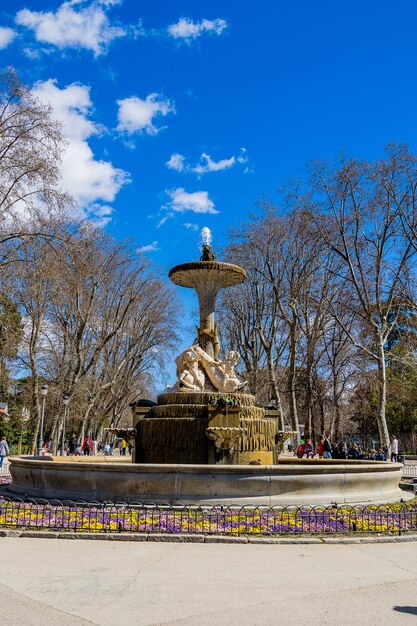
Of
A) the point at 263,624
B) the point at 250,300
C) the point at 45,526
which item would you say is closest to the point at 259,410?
the point at 45,526

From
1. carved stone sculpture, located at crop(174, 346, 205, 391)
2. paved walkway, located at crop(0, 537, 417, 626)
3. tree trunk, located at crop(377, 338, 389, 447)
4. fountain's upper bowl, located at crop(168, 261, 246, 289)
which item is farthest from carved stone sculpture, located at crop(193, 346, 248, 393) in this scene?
tree trunk, located at crop(377, 338, 389, 447)

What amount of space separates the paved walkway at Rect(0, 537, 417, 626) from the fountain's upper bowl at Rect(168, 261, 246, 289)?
10.7 metres

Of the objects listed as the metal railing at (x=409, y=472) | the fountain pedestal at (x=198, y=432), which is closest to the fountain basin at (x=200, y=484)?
the fountain pedestal at (x=198, y=432)

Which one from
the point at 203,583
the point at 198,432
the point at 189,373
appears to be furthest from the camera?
the point at 189,373

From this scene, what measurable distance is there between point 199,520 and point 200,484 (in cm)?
118

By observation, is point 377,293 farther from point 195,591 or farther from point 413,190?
point 195,591

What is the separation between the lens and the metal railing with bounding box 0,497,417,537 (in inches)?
360

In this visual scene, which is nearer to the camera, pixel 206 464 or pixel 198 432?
pixel 206 464

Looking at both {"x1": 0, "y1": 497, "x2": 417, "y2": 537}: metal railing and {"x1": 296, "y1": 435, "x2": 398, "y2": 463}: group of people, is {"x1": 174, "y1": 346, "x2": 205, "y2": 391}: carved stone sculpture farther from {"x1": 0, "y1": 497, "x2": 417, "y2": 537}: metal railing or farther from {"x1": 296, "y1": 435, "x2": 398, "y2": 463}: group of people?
{"x1": 296, "y1": 435, "x2": 398, "y2": 463}: group of people

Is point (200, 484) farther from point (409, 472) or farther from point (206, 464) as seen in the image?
point (409, 472)

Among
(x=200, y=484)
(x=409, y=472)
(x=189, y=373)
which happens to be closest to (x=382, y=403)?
(x=409, y=472)

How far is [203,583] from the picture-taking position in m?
6.38

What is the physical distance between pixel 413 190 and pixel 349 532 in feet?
67.5

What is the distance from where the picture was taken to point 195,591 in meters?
6.07
